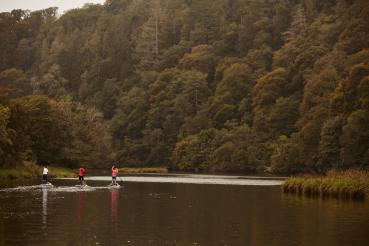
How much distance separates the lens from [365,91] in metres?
106

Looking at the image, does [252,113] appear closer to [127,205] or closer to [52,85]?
[52,85]

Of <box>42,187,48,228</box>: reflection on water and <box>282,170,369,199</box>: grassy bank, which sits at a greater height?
<box>282,170,369,199</box>: grassy bank

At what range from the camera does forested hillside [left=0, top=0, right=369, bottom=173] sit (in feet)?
345

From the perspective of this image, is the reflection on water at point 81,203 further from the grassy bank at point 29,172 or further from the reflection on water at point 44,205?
the grassy bank at point 29,172

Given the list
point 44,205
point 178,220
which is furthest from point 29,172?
point 178,220

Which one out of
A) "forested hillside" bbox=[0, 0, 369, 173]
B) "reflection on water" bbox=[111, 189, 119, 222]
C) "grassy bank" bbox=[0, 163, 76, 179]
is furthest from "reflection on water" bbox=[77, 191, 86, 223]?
"grassy bank" bbox=[0, 163, 76, 179]

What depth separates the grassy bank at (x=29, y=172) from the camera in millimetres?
81375

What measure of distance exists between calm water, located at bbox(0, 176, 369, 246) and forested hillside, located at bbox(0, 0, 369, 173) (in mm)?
31582

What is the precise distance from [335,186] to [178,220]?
69.3 ft

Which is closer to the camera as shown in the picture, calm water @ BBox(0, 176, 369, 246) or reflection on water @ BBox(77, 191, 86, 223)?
calm water @ BBox(0, 176, 369, 246)

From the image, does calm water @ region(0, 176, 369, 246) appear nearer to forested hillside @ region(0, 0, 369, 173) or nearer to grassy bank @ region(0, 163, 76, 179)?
grassy bank @ region(0, 163, 76, 179)

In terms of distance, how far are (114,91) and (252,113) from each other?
171 ft

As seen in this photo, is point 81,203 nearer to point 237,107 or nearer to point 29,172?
point 29,172

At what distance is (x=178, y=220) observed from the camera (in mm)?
38469
